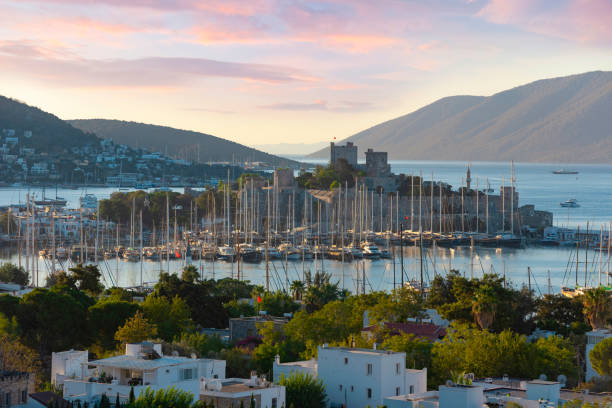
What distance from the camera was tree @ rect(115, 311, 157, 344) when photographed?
27.1 m

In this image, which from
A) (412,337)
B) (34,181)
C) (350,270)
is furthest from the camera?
(34,181)

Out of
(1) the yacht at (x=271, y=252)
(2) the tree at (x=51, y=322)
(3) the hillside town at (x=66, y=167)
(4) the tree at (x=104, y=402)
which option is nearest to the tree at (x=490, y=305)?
(2) the tree at (x=51, y=322)

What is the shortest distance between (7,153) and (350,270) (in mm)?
126350

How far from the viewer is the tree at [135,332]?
89.0ft

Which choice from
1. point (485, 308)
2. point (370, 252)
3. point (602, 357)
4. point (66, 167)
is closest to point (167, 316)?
point (485, 308)

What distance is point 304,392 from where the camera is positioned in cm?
2052

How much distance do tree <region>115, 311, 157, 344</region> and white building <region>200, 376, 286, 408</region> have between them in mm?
7557

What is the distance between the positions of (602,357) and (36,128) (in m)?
178

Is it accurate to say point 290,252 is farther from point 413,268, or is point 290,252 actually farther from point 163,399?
point 163,399

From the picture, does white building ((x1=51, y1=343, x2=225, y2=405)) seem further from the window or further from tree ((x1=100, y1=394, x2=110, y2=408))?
tree ((x1=100, y1=394, x2=110, y2=408))

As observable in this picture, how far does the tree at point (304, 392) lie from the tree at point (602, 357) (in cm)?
798

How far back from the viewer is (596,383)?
23.2 metres

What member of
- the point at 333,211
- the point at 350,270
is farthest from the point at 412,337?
the point at 333,211

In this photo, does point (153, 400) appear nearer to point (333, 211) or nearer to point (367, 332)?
point (367, 332)
